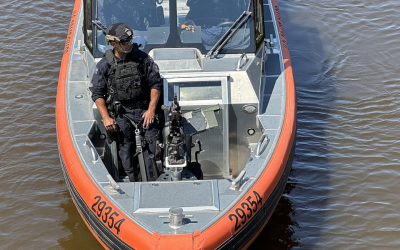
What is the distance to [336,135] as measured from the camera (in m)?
7.30

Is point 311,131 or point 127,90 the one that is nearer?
point 127,90

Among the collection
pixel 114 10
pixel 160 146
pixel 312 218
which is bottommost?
pixel 312 218

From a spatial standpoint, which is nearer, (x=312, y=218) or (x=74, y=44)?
(x=312, y=218)

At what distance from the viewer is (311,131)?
7.41m

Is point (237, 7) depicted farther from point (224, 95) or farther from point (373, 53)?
point (373, 53)

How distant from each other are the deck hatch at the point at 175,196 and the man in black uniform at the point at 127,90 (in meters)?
0.71

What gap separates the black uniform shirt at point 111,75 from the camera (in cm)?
536

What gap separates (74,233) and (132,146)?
3.56 feet

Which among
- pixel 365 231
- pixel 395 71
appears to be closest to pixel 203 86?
pixel 365 231

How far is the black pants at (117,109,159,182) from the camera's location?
5531 millimetres

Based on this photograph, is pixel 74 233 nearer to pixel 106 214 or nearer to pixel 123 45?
pixel 106 214

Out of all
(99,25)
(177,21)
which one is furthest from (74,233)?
(177,21)

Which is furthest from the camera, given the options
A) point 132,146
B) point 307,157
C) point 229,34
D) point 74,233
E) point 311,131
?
point 311,131

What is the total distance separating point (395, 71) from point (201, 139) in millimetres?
3932
